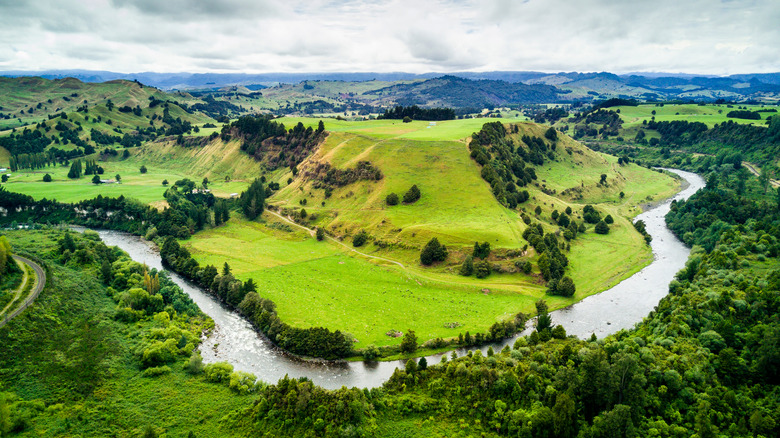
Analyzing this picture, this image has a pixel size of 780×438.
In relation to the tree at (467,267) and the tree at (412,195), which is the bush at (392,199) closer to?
the tree at (412,195)

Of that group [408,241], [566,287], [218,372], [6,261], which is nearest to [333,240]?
[408,241]

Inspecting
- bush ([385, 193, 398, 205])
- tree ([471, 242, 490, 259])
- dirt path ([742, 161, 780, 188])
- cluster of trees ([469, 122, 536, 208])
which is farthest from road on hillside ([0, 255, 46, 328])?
dirt path ([742, 161, 780, 188])

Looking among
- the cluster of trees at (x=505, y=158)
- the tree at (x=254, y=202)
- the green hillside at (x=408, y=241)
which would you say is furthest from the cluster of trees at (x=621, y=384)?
the tree at (x=254, y=202)

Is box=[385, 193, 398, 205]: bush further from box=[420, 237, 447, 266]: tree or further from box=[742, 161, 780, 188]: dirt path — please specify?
box=[742, 161, 780, 188]: dirt path

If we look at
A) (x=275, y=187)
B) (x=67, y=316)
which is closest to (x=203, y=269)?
(x=67, y=316)

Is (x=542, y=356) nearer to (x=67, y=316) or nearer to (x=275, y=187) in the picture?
(x=67, y=316)
